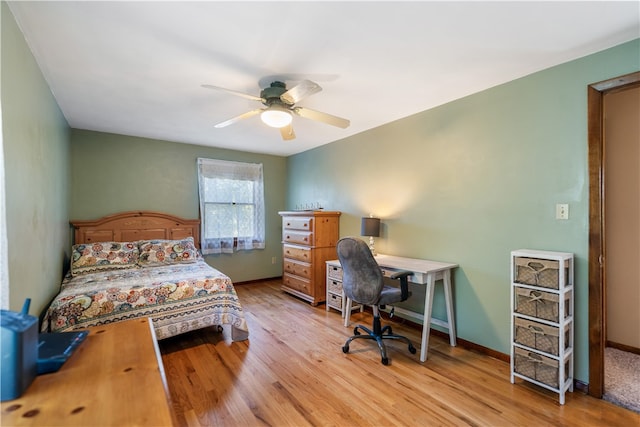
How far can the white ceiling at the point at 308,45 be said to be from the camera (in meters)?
1.58

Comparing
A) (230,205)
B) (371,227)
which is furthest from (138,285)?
(371,227)

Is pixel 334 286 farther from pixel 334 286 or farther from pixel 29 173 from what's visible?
pixel 29 173

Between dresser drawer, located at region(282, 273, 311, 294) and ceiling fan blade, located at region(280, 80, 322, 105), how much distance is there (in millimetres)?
2582

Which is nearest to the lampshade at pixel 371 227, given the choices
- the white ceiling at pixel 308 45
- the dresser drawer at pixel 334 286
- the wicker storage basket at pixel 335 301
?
the dresser drawer at pixel 334 286

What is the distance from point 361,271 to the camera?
256cm

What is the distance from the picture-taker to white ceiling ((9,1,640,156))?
1582 millimetres

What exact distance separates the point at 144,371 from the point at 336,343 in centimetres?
203

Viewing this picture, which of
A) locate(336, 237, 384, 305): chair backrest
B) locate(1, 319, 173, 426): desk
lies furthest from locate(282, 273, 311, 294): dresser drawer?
locate(1, 319, 173, 426): desk

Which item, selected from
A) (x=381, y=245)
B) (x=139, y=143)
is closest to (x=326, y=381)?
(x=381, y=245)

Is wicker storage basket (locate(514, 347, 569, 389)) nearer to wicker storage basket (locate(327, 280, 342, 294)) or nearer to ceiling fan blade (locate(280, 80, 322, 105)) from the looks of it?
wicker storage basket (locate(327, 280, 342, 294))

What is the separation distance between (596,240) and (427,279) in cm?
119

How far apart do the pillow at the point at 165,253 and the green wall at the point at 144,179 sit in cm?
72

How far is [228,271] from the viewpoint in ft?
16.2

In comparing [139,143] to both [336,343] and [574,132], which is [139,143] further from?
[574,132]
